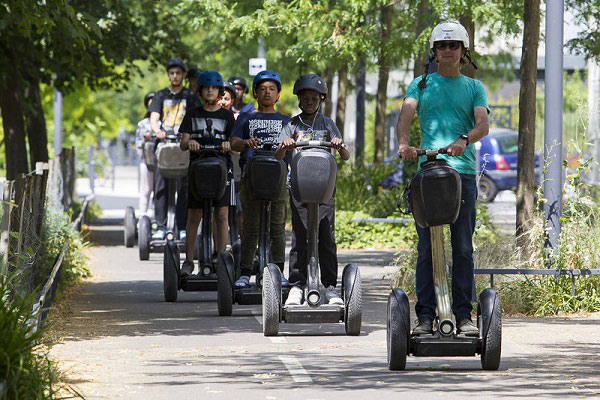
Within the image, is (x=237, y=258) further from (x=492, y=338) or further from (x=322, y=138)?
(x=492, y=338)

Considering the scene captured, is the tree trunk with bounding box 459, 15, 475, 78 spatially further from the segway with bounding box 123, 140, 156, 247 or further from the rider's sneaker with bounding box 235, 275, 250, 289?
the rider's sneaker with bounding box 235, 275, 250, 289

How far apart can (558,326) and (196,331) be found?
113 inches

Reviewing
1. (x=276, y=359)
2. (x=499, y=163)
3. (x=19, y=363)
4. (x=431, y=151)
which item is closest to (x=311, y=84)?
(x=276, y=359)

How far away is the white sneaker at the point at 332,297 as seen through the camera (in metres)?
10.4

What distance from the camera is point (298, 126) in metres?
10.8

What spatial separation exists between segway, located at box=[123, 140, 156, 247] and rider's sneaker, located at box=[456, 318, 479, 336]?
34.2 feet

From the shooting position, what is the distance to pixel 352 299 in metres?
10.3

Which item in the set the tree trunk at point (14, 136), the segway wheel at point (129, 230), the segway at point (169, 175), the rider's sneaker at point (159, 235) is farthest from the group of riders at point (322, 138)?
the tree trunk at point (14, 136)

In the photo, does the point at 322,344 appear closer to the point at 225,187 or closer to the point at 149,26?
the point at 225,187

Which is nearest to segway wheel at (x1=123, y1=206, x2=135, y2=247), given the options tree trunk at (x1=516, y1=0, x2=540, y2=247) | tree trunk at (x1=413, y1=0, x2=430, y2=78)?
tree trunk at (x1=413, y1=0, x2=430, y2=78)

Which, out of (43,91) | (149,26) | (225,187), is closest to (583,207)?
(225,187)

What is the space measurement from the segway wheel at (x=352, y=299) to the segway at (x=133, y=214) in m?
8.41

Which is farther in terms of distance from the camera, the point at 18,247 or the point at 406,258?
the point at 406,258

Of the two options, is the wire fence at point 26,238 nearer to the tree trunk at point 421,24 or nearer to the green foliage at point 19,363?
the green foliage at point 19,363
